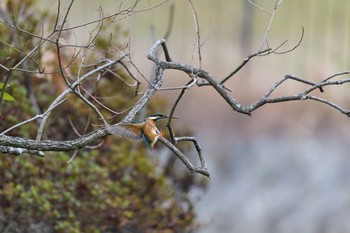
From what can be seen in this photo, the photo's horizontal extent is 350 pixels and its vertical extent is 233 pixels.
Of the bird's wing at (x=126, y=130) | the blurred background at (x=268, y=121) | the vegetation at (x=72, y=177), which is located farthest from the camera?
the blurred background at (x=268, y=121)

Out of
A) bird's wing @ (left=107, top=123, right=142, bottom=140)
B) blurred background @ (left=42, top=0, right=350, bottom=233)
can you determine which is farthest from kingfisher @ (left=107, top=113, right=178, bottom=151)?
blurred background @ (left=42, top=0, right=350, bottom=233)

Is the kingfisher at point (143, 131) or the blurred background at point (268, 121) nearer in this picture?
the kingfisher at point (143, 131)

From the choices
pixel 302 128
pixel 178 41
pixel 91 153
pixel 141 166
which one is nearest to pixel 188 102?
pixel 178 41

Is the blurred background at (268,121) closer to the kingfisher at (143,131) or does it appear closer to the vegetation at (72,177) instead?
the vegetation at (72,177)

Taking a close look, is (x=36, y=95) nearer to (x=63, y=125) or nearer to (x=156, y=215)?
(x=63, y=125)

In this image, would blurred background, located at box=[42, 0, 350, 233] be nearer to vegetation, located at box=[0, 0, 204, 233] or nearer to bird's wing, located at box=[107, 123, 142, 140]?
vegetation, located at box=[0, 0, 204, 233]

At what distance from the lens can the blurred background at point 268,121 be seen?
878 centimetres

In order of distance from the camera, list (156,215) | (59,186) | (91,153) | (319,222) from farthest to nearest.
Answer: (319,222), (156,215), (91,153), (59,186)

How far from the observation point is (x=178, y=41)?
8922 mm

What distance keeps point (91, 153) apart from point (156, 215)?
778 millimetres

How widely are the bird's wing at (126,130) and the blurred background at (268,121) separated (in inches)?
208

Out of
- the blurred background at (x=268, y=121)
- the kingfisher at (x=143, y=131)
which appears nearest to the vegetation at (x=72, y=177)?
the kingfisher at (x=143, y=131)

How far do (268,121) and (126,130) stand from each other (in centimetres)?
579

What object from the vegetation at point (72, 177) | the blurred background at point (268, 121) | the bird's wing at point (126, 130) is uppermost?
the blurred background at point (268, 121)
